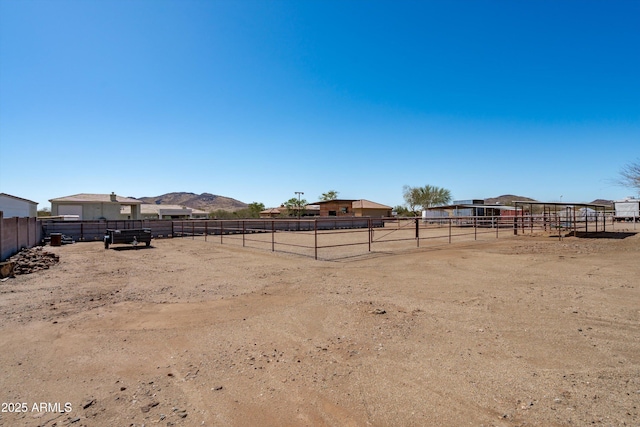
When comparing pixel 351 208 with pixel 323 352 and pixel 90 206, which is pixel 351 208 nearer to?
pixel 90 206

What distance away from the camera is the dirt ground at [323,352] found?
306cm

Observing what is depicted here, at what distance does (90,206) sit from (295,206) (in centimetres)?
4123

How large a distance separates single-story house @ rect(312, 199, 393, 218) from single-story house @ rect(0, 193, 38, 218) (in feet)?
152

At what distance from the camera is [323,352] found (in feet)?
14.4

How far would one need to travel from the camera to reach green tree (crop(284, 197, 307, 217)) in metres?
72.4

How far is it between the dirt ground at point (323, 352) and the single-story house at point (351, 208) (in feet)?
189

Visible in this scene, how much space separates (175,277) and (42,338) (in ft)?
16.1

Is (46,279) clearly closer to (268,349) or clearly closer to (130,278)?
(130,278)

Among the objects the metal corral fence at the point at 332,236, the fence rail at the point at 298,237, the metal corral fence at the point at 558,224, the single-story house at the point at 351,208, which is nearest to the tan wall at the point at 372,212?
the single-story house at the point at 351,208

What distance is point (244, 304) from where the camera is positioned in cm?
677

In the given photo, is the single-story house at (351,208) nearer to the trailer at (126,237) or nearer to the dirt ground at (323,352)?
the trailer at (126,237)

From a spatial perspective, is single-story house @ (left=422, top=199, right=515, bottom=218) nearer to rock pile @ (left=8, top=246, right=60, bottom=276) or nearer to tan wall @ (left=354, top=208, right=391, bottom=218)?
tan wall @ (left=354, top=208, right=391, bottom=218)

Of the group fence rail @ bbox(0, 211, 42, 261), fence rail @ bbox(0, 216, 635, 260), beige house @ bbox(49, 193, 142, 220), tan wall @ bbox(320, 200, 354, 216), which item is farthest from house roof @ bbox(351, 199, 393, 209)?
fence rail @ bbox(0, 211, 42, 261)

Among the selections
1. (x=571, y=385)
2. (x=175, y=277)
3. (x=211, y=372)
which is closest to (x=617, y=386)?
(x=571, y=385)
